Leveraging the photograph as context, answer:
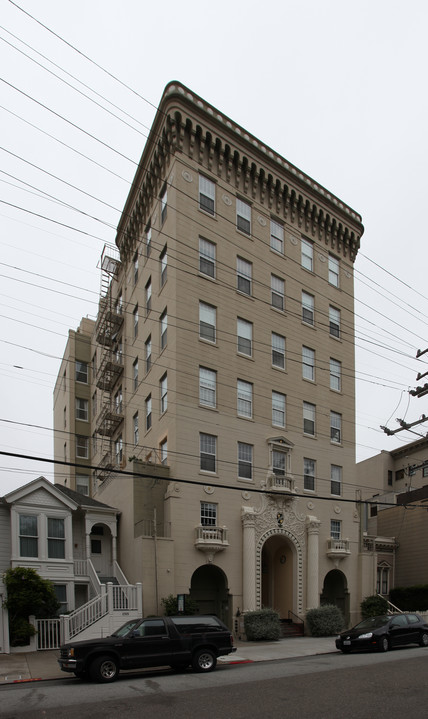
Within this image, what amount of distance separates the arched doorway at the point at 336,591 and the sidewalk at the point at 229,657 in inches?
259

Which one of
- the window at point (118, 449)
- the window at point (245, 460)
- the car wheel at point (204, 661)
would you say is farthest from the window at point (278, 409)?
the car wheel at point (204, 661)

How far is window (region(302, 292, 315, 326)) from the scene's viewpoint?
3688cm

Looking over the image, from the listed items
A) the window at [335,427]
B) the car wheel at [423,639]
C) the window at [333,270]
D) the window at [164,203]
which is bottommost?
the car wheel at [423,639]

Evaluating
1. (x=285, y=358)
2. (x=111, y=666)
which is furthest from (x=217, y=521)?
(x=111, y=666)

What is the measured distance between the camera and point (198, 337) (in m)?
30.9

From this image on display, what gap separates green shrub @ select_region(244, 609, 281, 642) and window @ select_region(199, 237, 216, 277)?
16.6 metres

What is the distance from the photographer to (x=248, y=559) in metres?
29.2

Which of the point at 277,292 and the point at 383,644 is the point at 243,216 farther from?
the point at 383,644

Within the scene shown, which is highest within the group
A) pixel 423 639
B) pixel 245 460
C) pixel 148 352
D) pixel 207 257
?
pixel 207 257

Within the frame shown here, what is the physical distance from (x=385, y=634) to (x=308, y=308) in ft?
65.7

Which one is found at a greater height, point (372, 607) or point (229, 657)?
point (229, 657)

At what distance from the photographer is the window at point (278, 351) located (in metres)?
34.5

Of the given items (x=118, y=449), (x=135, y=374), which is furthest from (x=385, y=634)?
(x=118, y=449)

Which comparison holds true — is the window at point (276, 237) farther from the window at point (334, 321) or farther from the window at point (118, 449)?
the window at point (118, 449)
